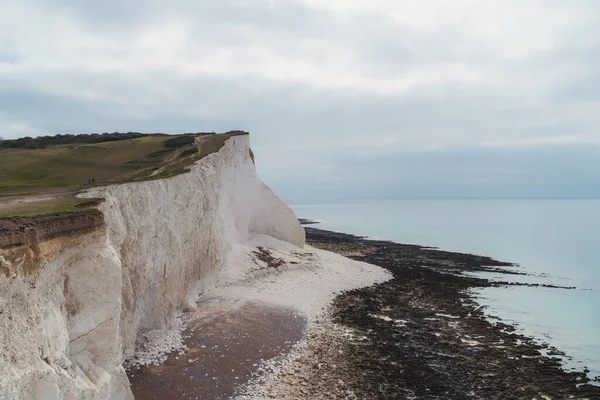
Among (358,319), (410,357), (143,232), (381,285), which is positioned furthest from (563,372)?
(143,232)

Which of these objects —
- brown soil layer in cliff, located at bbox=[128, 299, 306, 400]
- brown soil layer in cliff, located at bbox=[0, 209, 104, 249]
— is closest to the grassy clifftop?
brown soil layer in cliff, located at bbox=[128, 299, 306, 400]

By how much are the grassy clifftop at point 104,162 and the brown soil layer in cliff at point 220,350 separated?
7.18 metres

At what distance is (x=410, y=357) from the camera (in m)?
17.7

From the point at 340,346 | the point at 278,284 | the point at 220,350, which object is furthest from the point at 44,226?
the point at 278,284

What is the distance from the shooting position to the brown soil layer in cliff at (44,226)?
26.2 ft

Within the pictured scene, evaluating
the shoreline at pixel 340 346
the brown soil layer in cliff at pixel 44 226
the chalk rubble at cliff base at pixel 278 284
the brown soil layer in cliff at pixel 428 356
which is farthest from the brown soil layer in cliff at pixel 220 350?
the brown soil layer in cliff at pixel 44 226

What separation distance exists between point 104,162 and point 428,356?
70.1 ft

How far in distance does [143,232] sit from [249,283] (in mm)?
9616

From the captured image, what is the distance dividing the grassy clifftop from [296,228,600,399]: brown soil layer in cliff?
11662mm

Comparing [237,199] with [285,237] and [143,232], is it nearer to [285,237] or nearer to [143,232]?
[285,237]

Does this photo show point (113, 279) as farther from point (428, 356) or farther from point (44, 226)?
point (428, 356)

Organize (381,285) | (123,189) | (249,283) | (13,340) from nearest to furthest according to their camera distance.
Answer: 1. (13,340)
2. (123,189)
3. (249,283)
4. (381,285)

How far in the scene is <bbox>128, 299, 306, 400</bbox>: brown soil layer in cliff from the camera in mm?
13711

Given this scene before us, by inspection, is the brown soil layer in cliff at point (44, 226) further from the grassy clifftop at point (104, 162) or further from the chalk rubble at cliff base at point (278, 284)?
the grassy clifftop at point (104, 162)
